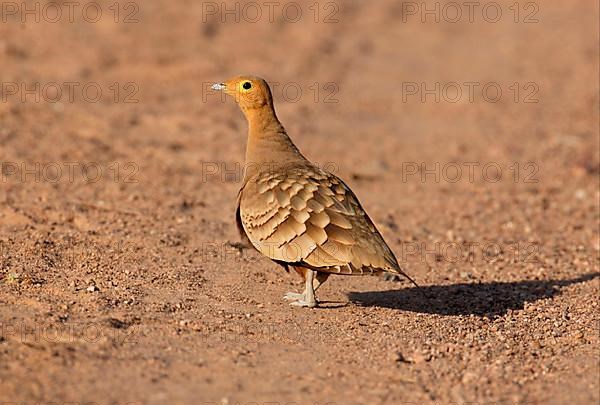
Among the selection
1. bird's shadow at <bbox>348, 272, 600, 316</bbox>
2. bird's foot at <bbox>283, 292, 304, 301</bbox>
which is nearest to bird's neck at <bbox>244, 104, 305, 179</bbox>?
bird's foot at <bbox>283, 292, 304, 301</bbox>

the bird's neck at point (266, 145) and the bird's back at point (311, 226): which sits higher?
the bird's neck at point (266, 145)

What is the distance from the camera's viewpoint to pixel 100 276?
26.0 ft

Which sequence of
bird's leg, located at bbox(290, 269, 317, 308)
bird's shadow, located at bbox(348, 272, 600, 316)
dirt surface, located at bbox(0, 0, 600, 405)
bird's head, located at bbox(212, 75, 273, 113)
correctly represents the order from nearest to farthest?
1. dirt surface, located at bbox(0, 0, 600, 405)
2. bird's leg, located at bbox(290, 269, 317, 308)
3. bird's shadow, located at bbox(348, 272, 600, 316)
4. bird's head, located at bbox(212, 75, 273, 113)

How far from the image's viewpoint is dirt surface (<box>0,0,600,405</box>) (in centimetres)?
627

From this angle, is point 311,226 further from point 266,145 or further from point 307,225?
point 266,145

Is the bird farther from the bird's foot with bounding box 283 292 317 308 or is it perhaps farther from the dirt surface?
the dirt surface

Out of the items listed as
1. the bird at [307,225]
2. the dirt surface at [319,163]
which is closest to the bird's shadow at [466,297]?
the dirt surface at [319,163]

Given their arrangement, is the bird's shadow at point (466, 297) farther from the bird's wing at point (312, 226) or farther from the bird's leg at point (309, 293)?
the bird's wing at point (312, 226)

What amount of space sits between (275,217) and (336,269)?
673 mm

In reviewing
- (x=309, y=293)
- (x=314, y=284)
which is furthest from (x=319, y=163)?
(x=309, y=293)

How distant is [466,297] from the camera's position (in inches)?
343

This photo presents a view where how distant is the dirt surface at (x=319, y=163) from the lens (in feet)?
20.6

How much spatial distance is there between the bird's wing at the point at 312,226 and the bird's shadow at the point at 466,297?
0.92m

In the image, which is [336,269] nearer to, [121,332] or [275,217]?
[275,217]
